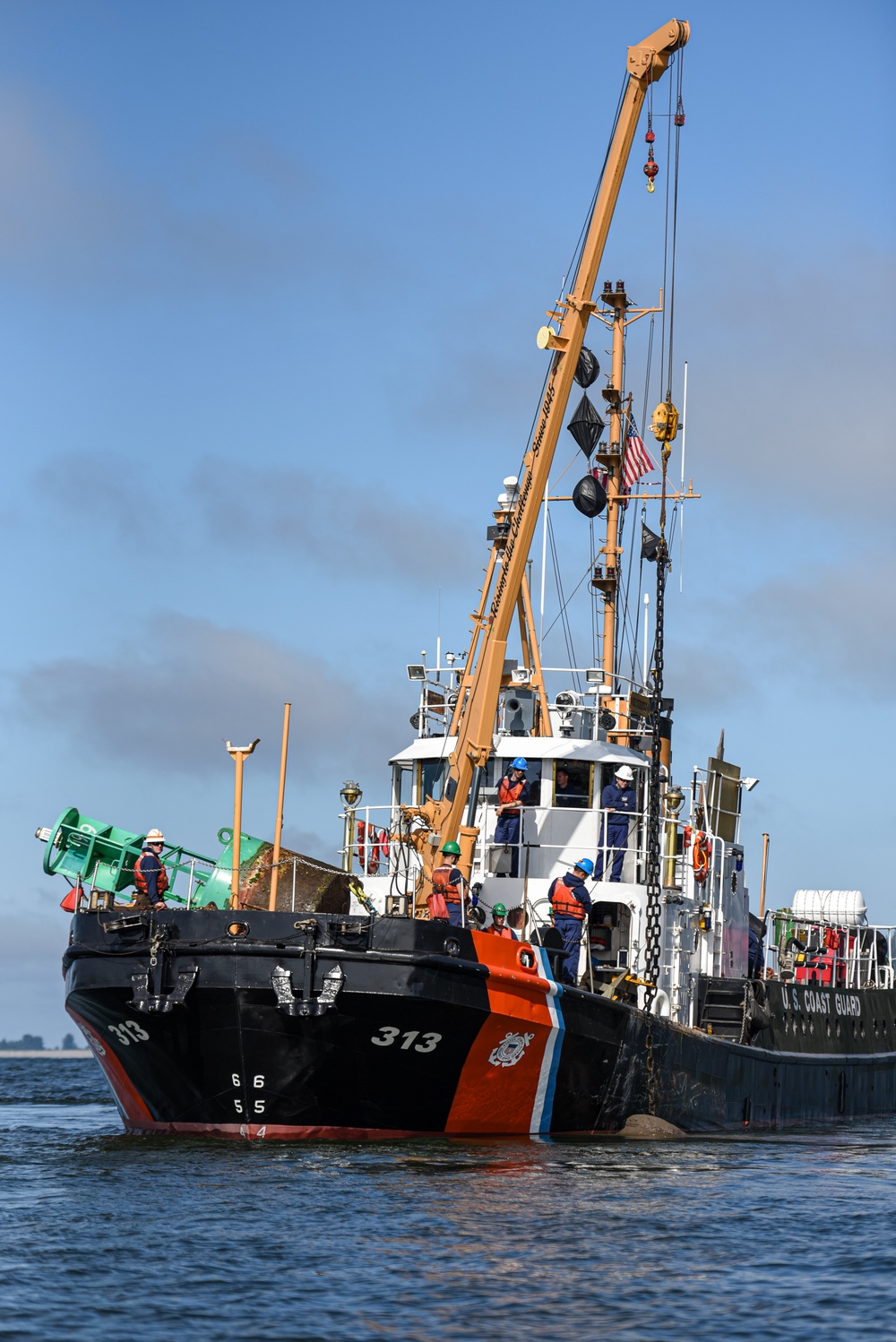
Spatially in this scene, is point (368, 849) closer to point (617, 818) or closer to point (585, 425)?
point (617, 818)

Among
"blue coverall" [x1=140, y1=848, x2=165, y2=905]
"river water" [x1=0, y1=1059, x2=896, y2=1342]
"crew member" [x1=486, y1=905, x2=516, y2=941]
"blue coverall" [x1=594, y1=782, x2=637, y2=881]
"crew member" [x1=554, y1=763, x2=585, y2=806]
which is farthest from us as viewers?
"crew member" [x1=554, y1=763, x2=585, y2=806]

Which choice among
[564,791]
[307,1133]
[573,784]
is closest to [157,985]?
[307,1133]

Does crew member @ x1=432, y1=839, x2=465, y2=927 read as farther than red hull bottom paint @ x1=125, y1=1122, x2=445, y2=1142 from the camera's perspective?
Yes

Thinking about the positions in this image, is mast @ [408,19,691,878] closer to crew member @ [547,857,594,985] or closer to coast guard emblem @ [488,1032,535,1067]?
crew member @ [547,857,594,985]

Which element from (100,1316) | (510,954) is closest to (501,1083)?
(510,954)

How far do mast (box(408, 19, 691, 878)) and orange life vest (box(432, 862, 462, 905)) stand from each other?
4.78ft

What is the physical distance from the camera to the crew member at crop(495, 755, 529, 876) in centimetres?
2003

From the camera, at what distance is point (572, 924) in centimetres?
1856

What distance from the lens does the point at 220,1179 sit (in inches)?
580

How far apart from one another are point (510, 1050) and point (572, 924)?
6.19 ft

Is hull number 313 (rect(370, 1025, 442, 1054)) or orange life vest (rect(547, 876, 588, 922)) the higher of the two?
orange life vest (rect(547, 876, 588, 922))

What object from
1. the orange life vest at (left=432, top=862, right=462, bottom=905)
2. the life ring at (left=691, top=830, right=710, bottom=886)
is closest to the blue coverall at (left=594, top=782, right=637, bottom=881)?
the life ring at (left=691, top=830, right=710, bottom=886)

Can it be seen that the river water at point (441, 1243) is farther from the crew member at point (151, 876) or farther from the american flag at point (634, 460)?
the american flag at point (634, 460)

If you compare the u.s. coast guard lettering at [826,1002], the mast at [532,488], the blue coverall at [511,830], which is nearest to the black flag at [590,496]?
the mast at [532,488]
